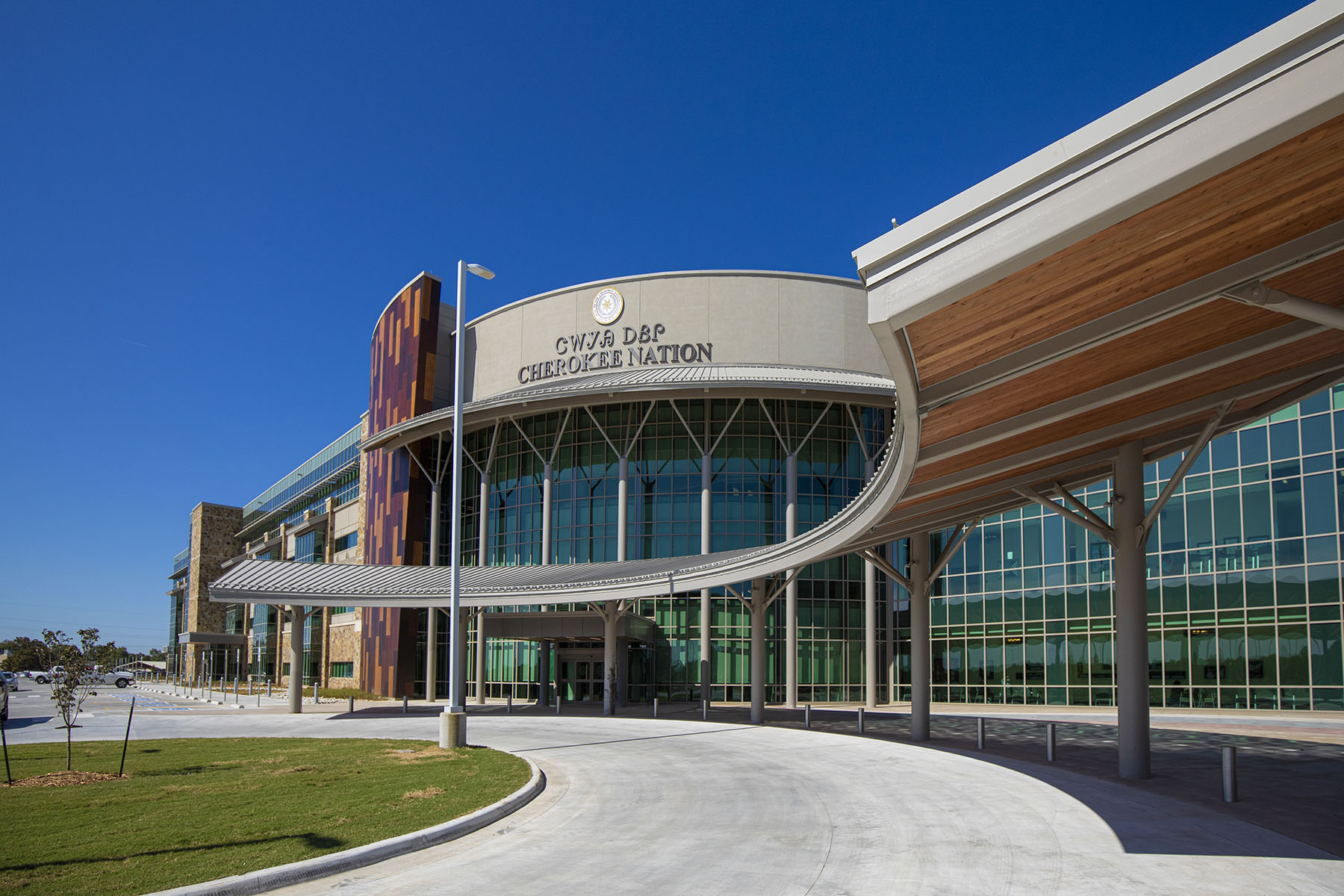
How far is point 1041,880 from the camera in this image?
30.7 ft

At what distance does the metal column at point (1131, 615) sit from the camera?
16438mm

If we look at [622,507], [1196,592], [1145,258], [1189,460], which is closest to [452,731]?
[1189,460]

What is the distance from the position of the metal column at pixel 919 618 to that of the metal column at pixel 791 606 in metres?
16.1

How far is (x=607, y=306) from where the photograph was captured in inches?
1828

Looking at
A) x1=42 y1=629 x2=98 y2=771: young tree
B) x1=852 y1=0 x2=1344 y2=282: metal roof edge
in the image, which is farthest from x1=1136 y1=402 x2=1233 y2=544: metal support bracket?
x1=42 y1=629 x2=98 y2=771: young tree

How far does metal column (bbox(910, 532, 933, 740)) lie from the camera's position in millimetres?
23891

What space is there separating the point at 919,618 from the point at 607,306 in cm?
2646

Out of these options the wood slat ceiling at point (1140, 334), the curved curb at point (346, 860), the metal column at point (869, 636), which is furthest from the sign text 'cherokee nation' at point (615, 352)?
the curved curb at point (346, 860)

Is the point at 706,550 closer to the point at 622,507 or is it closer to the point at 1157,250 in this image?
the point at 622,507

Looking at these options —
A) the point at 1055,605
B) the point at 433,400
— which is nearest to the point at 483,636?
the point at 433,400

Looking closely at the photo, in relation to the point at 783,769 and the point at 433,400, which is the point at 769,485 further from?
the point at 783,769

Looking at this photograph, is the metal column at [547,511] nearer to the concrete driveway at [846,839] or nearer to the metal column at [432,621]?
the metal column at [432,621]

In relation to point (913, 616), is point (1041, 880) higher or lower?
lower

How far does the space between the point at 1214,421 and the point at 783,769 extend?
951 cm
